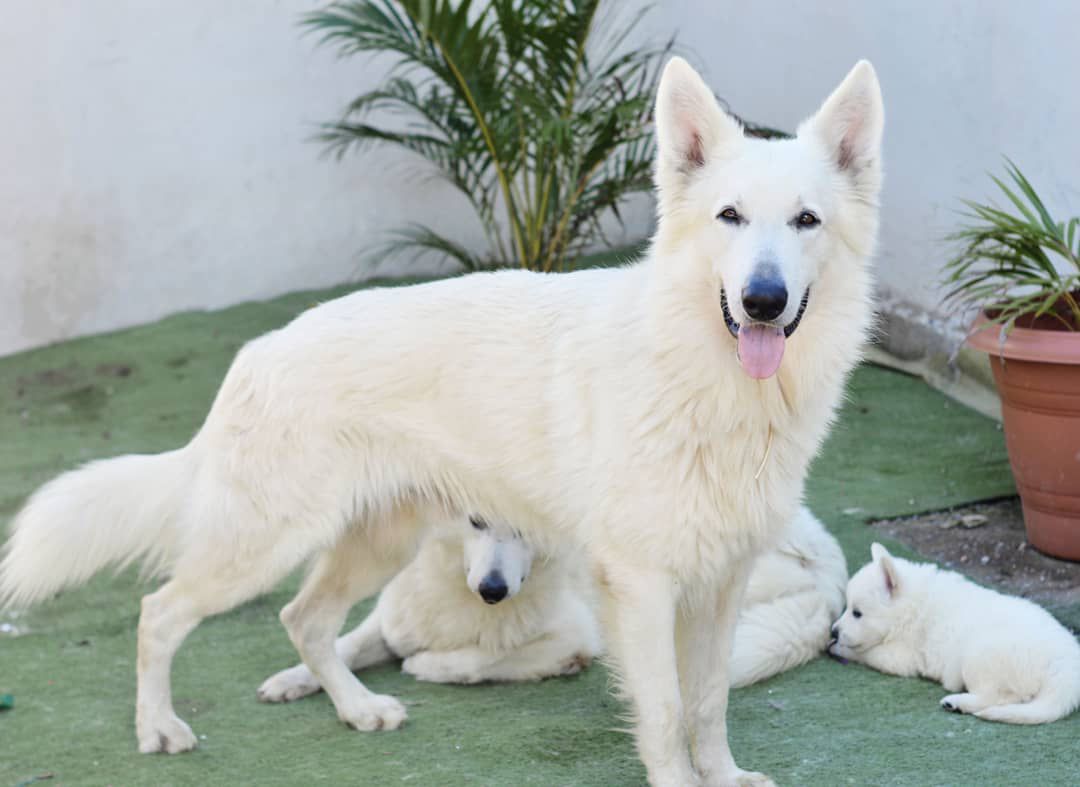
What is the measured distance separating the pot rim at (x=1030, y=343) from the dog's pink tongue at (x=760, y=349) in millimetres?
2175

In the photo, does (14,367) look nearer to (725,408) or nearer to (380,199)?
(380,199)

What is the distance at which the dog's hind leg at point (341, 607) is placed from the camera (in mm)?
4137

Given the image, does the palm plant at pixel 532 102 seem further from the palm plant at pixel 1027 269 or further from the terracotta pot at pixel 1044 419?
the terracotta pot at pixel 1044 419

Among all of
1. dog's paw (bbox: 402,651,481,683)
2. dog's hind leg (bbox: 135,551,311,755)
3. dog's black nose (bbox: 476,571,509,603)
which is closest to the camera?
dog's hind leg (bbox: 135,551,311,755)

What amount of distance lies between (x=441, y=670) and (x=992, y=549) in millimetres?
2389

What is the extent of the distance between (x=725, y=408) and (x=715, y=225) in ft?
1.58

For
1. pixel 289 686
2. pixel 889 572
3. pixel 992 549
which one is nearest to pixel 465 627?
→ pixel 289 686

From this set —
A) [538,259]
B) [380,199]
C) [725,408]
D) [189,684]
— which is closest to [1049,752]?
[725,408]

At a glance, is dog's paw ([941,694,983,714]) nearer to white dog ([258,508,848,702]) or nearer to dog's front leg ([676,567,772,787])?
white dog ([258,508,848,702])

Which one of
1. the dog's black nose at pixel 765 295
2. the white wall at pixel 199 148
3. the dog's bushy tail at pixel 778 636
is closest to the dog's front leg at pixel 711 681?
the dog's bushy tail at pixel 778 636

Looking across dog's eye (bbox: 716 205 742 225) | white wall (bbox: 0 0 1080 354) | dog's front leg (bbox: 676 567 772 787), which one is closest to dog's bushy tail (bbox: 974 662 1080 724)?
dog's front leg (bbox: 676 567 772 787)

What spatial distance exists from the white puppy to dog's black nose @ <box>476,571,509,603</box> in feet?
0.34

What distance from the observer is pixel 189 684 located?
4.50m

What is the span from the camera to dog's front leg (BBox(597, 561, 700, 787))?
3.31 m
